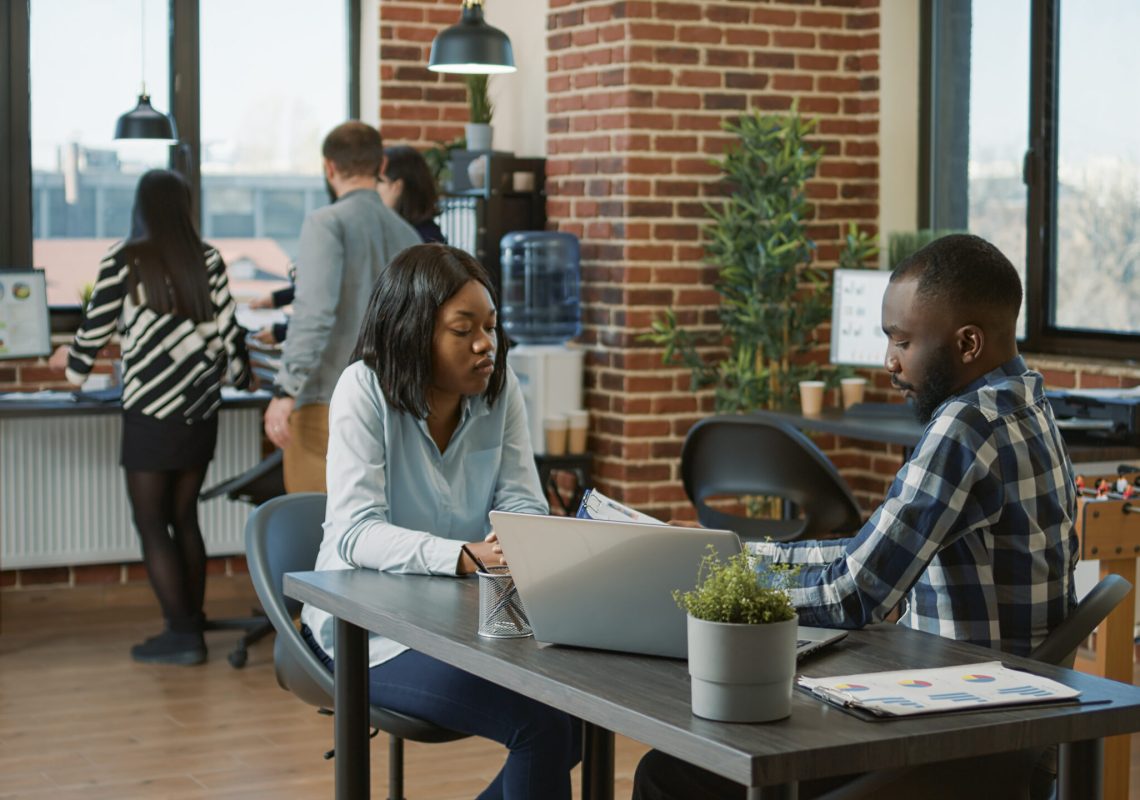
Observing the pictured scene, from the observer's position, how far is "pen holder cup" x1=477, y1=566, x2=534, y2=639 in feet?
6.58

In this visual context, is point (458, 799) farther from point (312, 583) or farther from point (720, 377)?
point (720, 377)

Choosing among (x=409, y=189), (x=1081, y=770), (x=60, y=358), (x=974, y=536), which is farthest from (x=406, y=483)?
(x=60, y=358)

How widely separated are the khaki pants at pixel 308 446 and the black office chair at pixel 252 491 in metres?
0.42

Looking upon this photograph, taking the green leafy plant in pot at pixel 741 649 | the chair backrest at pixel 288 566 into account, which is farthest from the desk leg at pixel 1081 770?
the chair backrest at pixel 288 566

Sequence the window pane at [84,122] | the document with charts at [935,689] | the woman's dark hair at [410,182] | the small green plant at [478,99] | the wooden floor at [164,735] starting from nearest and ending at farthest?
the document with charts at [935,689]
the wooden floor at [164,735]
the woman's dark hair at [410,182]
the window pane at [84,122]
the small green plant at [478,99]

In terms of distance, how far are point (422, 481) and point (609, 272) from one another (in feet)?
8.97

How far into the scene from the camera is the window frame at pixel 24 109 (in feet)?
18.3

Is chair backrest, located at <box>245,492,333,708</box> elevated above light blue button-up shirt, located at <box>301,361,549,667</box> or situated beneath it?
situated beneath

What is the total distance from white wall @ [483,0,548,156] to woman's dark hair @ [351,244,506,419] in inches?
122

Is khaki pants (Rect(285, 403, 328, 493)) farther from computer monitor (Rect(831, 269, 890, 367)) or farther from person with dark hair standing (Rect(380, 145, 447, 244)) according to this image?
computer monitor (Rect(831, 269, 890, 367))

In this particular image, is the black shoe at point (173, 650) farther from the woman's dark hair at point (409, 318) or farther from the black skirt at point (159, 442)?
the woman's dark hair at point (409, 318)

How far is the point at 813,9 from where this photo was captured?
215 inches

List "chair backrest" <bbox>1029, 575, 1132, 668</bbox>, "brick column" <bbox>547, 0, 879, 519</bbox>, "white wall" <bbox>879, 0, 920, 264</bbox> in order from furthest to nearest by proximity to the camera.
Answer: "white wall" <bbox>879, 0, 920, 264</bbox>
"brick column" <bbox>547, 0, 879, 519</bbox>
"chair backrest" <bbox>1029, 575, 1132, 668</bbox>

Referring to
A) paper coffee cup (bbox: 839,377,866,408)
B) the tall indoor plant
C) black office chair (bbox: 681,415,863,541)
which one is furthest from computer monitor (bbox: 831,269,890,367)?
black office chair (bbox: 681,415,863,541)
